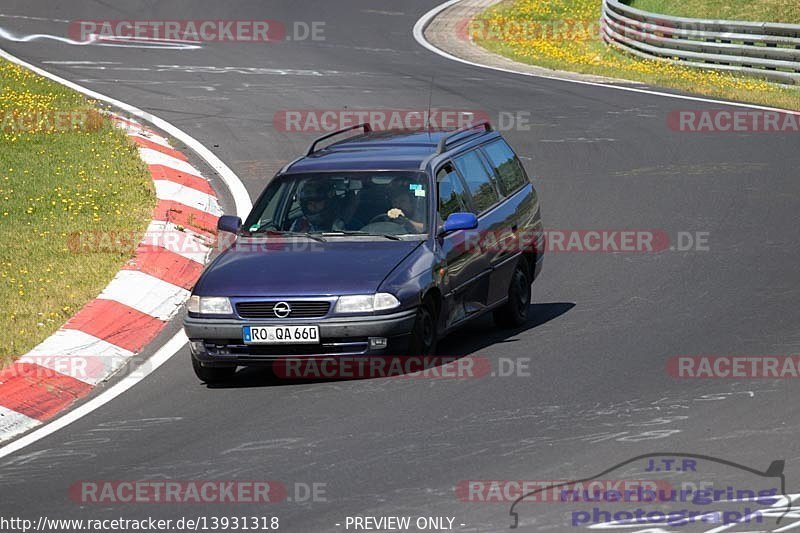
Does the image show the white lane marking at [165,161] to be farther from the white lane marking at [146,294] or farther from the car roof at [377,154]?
the car roof at [377,154]

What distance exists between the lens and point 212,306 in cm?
1048

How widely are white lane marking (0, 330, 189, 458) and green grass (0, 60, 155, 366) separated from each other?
3.02ft

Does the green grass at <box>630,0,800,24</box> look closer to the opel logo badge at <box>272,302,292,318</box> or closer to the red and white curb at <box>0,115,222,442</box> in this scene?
the red and white curb at <box>0,115,222,442</box>

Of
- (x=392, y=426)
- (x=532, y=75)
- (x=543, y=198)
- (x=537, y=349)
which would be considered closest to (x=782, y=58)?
(x=532, y=75)

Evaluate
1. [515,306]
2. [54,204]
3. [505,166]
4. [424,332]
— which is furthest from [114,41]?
[424,332]

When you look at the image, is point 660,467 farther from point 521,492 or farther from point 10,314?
point 10,314

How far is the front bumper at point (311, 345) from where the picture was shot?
10.2m

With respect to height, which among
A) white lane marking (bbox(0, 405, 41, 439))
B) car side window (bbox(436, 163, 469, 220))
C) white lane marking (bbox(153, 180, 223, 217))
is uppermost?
car side window (bbox(436, 163, 469, 220))

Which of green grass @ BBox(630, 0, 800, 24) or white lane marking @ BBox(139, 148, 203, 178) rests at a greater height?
green grass @ BBox(630, 0, 800, 24)

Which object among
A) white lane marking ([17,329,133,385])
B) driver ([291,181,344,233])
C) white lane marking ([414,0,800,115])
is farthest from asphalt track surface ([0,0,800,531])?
white lane marking ([414,0,800,115])

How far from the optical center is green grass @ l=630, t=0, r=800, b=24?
115ft

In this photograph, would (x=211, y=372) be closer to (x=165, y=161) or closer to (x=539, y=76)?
(x=165, y=161)

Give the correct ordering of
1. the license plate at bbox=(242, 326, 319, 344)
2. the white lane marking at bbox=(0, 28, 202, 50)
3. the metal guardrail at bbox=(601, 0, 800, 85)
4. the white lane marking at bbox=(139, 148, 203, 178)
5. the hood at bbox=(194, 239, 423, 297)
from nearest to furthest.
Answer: the license plate at bbox=(242, 326, 319, 344) → the hood at bbox=(194, 239, 423, 297) → the white lane marking at bbox=(139, 148, 203, 178) → the metal guardrail at bbox=(601, 0, 800, 85) → the white lane marking at bbox=(0, 28, 202, 50)

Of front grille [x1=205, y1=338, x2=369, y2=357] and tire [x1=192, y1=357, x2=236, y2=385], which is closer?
front grille [x1=205, y1=338, x2=369, y2=357]
